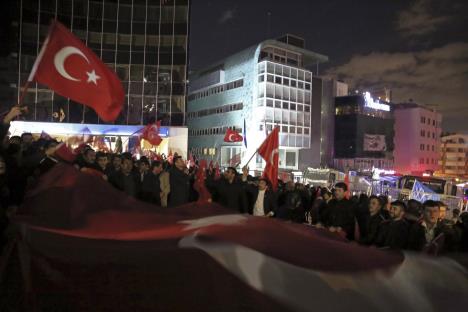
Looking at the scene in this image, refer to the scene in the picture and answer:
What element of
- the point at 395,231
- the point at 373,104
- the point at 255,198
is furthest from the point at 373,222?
the point at 373,104

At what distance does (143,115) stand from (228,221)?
111 feet

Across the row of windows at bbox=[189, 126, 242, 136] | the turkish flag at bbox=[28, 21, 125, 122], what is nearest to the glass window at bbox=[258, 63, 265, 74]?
the row of windows at bbox=[189, 126, 242, 136]

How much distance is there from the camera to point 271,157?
11.2m

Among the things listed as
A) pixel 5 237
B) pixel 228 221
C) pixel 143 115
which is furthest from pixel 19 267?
pixel 143 115

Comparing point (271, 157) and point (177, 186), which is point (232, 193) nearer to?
point (177, 186)

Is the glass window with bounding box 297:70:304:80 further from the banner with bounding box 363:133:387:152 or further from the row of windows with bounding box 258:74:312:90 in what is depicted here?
the banner with bounding box 363:133:387:152

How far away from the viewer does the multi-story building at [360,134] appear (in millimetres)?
71812

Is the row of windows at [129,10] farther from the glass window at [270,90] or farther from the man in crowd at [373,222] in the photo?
the man in crowd at [373,222]

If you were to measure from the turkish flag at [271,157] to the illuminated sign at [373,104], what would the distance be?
6560cm

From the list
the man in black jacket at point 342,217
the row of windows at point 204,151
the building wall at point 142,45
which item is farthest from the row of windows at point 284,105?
the man in black jacket at point 342,217

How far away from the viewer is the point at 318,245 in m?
4.61

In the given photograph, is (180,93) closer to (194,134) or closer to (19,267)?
(194,134)

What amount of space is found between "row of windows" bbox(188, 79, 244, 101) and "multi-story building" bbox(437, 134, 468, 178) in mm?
65041

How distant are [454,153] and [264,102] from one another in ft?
247
